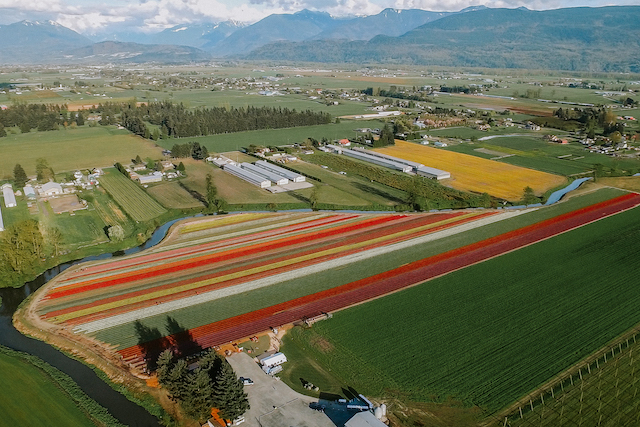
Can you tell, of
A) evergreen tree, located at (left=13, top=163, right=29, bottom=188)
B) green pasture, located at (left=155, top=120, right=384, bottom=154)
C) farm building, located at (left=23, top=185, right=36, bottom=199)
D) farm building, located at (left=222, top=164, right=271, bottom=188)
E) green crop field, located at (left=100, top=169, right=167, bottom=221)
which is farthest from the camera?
green pasture, located at (left=155, top=120, right=384, bottom=154)

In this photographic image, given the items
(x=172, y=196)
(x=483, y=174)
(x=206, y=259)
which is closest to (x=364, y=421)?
(x=206, y=259)

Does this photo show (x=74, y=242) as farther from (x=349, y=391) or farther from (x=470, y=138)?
(x=470, y=138)

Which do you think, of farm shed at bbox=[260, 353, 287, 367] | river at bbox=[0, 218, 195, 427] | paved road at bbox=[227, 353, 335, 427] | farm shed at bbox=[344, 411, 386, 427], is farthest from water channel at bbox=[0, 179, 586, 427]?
farm shed at bbox=[344, 411, 386, 427]

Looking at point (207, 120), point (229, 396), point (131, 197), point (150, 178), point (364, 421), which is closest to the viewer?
point (364, 421)

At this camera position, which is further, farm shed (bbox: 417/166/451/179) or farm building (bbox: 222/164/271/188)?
farm shed (bbox: 417/166/451/179)

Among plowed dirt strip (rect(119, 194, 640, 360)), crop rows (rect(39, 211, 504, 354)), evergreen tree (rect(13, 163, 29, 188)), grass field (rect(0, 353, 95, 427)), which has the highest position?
evergreen tree (rect(13, 163, 29, 188))

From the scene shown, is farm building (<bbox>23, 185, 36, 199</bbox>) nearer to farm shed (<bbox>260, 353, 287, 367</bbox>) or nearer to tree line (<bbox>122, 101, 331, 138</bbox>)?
tree line (<bbox>122, 101, 331, 138</bbox>)

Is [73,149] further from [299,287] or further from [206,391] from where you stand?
[206,391]
